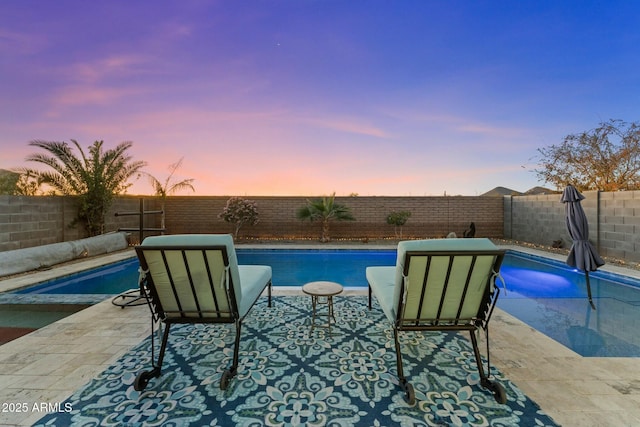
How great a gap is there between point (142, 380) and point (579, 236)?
5.23m

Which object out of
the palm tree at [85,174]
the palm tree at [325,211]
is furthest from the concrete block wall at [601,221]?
the palm tree at [85,174]

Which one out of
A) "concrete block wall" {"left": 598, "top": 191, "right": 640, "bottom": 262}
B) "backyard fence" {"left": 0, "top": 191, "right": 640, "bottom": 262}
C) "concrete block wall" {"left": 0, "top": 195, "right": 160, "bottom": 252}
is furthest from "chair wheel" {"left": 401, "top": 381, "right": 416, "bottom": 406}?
"backyard fence" {"left": 0, "top": 191, "right": 640, "bottom": 262}

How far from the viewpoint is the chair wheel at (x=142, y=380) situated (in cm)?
180

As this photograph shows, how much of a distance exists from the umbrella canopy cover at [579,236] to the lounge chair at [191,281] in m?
4.40

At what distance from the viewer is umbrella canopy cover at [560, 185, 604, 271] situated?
3488 mm

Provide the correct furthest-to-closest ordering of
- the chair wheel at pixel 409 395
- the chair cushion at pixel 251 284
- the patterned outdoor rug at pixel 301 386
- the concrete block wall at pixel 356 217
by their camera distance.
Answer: the concrete block wall at pixel 356 217 < the chair cushion at pixel 251 284 < the chair wheel at pixel 409 395 < the patterned outdoor rug at pixel 301 386

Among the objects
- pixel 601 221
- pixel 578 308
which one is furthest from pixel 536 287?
pixel 601 221

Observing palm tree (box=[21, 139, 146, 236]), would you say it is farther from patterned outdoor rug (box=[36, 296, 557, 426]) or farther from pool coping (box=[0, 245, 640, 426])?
patterned outdoor rug (box=[36, 296, 557, 426])

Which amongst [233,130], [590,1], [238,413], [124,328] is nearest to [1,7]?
[233,130]

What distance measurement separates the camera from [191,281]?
1971mm

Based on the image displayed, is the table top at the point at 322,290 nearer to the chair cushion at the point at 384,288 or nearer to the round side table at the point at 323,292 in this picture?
the round side table at the point at 323,292

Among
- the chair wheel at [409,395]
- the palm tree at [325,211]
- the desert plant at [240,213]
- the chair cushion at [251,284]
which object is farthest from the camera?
the desert plant at [240,213]

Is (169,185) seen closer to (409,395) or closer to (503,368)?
(409,395)

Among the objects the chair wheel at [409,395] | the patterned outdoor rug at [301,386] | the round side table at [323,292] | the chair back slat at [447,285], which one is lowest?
the patterned outdoor rug at [301,386]
